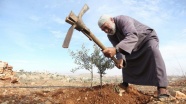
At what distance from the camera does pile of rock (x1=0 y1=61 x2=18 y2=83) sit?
1485cm

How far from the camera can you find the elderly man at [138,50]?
14.8 ft

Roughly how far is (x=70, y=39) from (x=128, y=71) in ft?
5.73

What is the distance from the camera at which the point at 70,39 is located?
14.6ft

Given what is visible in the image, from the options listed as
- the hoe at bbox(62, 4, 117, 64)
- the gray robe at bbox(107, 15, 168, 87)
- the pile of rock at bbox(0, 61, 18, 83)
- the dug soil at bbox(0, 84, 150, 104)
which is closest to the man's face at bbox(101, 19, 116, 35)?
the gray robe at bbox(107, 15, 168, 87)

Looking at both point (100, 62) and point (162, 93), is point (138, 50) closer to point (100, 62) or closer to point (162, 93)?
point (162, 93)

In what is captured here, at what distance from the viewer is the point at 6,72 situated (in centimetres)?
1531

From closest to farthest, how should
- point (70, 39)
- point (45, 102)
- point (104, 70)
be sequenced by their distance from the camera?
point (70, 39)
point (45, 102)
point (104, 70)

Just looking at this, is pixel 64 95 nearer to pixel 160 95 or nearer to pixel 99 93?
pixel 99 93

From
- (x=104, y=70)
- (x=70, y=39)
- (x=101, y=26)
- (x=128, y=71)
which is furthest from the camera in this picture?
(x=104, y=70)

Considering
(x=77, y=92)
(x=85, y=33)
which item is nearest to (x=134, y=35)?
(x=85, y=33)

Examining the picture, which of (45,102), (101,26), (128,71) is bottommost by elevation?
(45,102)

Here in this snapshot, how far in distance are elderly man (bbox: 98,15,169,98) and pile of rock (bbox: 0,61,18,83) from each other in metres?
11.0

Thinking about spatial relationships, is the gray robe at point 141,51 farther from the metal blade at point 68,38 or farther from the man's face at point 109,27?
the metal blade at point 68,38

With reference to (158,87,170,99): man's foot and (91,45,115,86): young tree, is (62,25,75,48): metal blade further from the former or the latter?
(91,45,115,86): young tree
